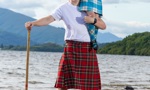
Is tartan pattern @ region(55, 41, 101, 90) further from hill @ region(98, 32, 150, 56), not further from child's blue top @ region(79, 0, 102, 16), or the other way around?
hill @ region(98, 32, 150, 56)

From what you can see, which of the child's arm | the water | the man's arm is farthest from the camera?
the water

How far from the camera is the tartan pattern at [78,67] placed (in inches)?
260

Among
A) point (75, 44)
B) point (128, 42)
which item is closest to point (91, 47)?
point (75, 44)

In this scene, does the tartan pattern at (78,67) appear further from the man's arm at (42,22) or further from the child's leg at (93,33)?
the man's arm at (42,22)

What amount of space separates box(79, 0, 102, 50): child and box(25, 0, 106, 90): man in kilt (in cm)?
6

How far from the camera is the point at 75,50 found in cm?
661

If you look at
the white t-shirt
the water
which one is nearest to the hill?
the water

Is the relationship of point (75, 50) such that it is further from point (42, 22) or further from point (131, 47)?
point (131, 47)

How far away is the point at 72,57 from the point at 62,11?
694mm

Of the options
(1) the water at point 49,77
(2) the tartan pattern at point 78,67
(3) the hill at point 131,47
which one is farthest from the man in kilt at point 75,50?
Result: (3) the hill at point 131,47

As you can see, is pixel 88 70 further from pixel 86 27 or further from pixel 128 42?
pixel 128 42

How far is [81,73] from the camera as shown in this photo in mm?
6625

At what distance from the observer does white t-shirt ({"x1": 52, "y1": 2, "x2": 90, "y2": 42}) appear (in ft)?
21.4

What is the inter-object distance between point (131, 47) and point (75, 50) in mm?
180054
